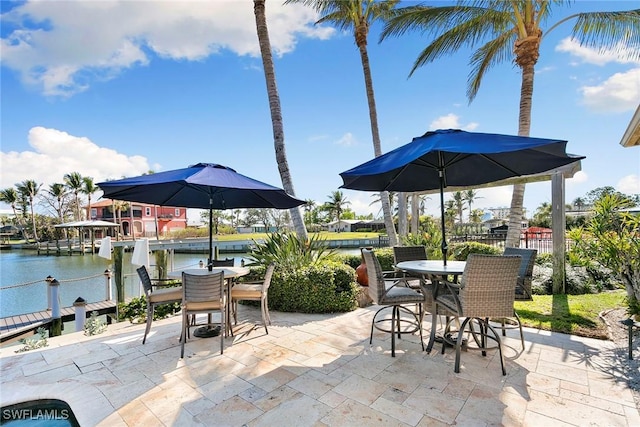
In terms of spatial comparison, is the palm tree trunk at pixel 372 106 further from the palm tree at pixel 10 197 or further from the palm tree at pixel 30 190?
the palm tree at pixel 10 197

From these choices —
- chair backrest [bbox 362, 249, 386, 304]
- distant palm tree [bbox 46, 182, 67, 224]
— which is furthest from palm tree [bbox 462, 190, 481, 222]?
distant palm tree [bbox 46, 182, 67, 224]

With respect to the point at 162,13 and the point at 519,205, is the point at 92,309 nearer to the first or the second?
the point at 162,13

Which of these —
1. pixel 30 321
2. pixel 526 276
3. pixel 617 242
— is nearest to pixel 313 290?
pixel 526 276

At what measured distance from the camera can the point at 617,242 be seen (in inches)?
152

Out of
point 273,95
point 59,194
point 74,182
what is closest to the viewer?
point 273,95

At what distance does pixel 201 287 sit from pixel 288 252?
209 cm

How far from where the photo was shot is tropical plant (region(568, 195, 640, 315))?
3.83 metres

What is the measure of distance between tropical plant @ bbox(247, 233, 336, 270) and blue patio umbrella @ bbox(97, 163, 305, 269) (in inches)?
30.2

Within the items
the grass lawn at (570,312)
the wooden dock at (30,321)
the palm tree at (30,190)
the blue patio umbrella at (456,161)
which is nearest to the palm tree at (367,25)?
the grass lawn at (570,312)

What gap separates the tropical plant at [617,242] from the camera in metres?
3.83

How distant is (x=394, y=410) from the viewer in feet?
7.27

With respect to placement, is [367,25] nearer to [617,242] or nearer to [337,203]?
[617,242]

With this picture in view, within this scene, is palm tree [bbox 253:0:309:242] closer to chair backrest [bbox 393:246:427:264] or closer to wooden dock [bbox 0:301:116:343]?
chair backrest [bbox 393:246:427:264]

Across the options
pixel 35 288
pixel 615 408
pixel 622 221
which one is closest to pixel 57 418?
pixel 615 408
